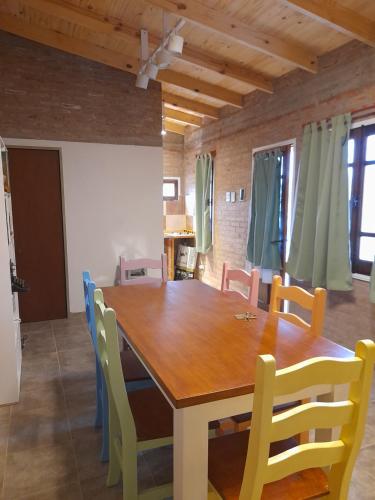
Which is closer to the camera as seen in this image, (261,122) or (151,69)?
(151,69)

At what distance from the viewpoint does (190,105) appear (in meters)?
5.14

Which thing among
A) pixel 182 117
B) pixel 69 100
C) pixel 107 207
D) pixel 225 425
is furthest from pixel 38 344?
pixel 182 117

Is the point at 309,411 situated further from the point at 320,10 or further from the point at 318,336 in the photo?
the point at 320,10

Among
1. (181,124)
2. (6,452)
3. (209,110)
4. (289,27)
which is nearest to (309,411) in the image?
(6,452)

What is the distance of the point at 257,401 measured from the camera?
87 cm

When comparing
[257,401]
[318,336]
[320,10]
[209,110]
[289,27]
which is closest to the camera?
[257,401]

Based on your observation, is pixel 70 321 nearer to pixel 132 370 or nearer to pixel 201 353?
pixel 132 370

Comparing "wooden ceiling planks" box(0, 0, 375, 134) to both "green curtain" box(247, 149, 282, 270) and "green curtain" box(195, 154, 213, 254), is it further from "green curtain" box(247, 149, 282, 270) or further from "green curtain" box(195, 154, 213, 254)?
"green curtain" box(195, 154, 213, 254)

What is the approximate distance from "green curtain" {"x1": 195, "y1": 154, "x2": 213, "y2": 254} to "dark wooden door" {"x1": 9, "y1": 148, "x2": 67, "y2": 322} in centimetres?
235

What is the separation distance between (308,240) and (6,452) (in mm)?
2899

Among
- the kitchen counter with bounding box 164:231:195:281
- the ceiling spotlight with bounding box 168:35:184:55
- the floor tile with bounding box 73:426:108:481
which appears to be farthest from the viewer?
the kitchen counter with bounding box 164:231:195:281

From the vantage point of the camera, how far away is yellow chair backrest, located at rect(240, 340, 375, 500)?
0.87 m

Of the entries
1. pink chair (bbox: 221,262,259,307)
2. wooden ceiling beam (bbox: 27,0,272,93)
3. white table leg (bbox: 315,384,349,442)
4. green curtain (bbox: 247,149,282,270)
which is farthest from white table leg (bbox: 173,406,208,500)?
wooden ceiling beam (bbox: 27,0,272,93)

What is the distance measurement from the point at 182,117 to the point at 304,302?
4.72m
